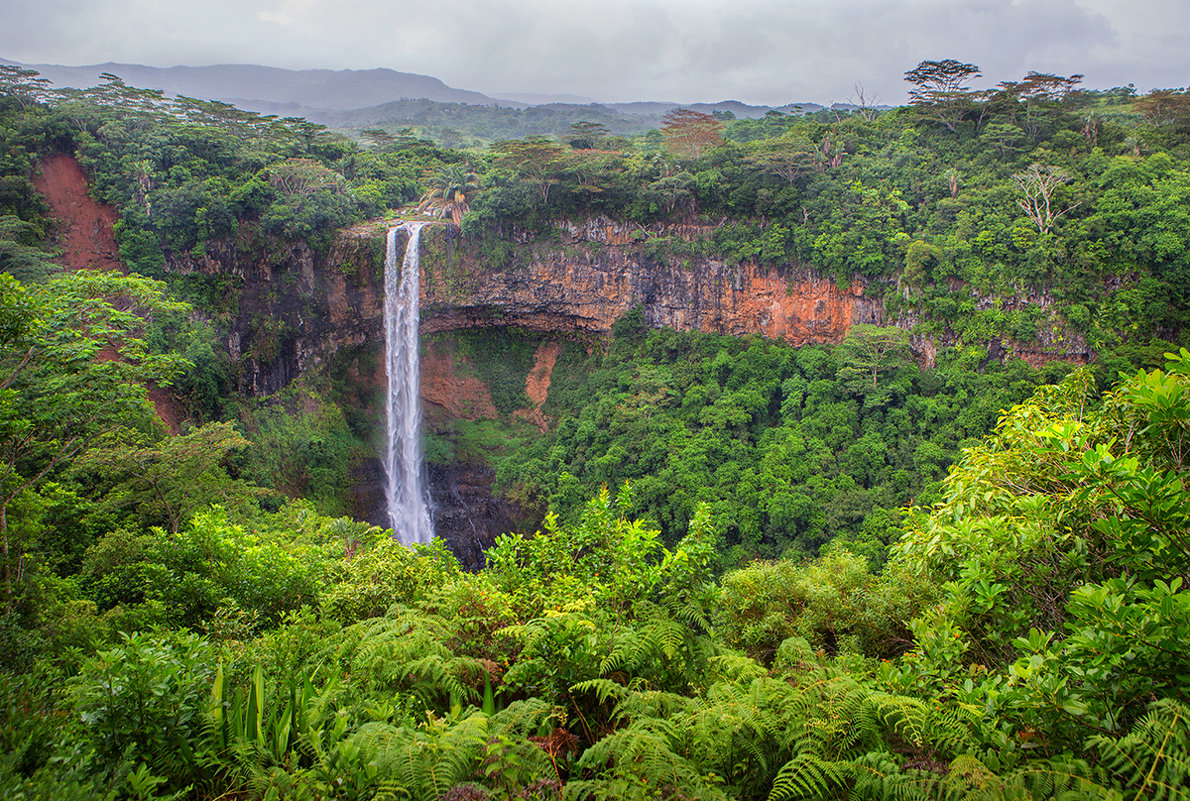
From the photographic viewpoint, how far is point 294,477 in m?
24.4

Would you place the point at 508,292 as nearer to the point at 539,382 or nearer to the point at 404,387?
the point at 539,382

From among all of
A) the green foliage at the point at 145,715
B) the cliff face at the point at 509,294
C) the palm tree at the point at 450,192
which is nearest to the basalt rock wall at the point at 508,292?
the cliff face at the point at 509,294

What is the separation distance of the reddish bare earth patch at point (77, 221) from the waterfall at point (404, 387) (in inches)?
326

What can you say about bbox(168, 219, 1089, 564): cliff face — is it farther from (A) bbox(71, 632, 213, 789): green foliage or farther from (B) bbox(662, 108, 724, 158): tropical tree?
(A) bbox(71, 632, 213, 789): green foliage

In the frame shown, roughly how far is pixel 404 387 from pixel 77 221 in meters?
13.0

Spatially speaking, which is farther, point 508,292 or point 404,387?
point 508,292

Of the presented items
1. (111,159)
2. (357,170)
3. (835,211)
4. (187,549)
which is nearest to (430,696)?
(187,549)

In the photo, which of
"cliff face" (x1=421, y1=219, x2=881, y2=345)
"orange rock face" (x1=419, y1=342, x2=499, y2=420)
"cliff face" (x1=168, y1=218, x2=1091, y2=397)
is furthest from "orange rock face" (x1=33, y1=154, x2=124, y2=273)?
"orange rock face" (x1=419, y1=342, x2=499, y2=420)

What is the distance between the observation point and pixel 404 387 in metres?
28.1

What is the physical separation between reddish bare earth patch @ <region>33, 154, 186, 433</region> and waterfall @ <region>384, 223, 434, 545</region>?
8.29m

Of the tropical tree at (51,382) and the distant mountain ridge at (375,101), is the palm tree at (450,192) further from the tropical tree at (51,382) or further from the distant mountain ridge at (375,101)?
the distant mountain ridge at (375,101)

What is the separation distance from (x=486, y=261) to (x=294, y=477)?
1240 cm

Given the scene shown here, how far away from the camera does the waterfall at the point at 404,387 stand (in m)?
27.3

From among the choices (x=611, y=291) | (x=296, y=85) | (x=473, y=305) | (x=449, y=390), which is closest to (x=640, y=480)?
→ (x=611, y=291)
